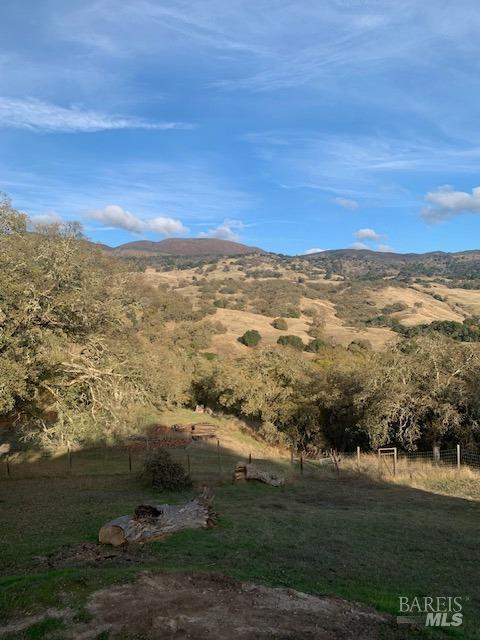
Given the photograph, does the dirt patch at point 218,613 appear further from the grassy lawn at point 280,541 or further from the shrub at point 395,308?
the shrub at point 395,308

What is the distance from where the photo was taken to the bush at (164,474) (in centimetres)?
1675

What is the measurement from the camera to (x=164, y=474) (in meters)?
16.9

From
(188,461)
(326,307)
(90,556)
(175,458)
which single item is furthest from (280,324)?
(90,556)

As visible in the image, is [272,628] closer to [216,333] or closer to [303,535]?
[303,535]

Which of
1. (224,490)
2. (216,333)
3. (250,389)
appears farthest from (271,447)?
(216,333)

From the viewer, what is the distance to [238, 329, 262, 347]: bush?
206 feet

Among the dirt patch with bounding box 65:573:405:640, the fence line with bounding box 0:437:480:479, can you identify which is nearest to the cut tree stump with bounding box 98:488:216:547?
the dirt patch with bounding box 65:573:405:640

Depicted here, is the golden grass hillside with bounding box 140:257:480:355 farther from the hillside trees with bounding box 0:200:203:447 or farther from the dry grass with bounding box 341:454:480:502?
the hillside trees with bounding box 0:200:203:447

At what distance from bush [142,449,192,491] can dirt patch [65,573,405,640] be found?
9920mm

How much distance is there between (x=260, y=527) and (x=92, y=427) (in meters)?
7.77

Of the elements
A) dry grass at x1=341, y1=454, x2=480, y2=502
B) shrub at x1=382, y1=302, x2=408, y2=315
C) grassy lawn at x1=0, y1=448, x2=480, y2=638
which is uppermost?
shrub at x1=382, y1=302, x2=408, y2=315

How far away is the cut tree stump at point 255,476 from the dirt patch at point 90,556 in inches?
383

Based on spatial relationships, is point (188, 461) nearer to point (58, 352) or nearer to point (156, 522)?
point (58, 352)

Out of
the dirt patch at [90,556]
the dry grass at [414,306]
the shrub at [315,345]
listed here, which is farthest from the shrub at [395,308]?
the dirt patch at [90,556]
